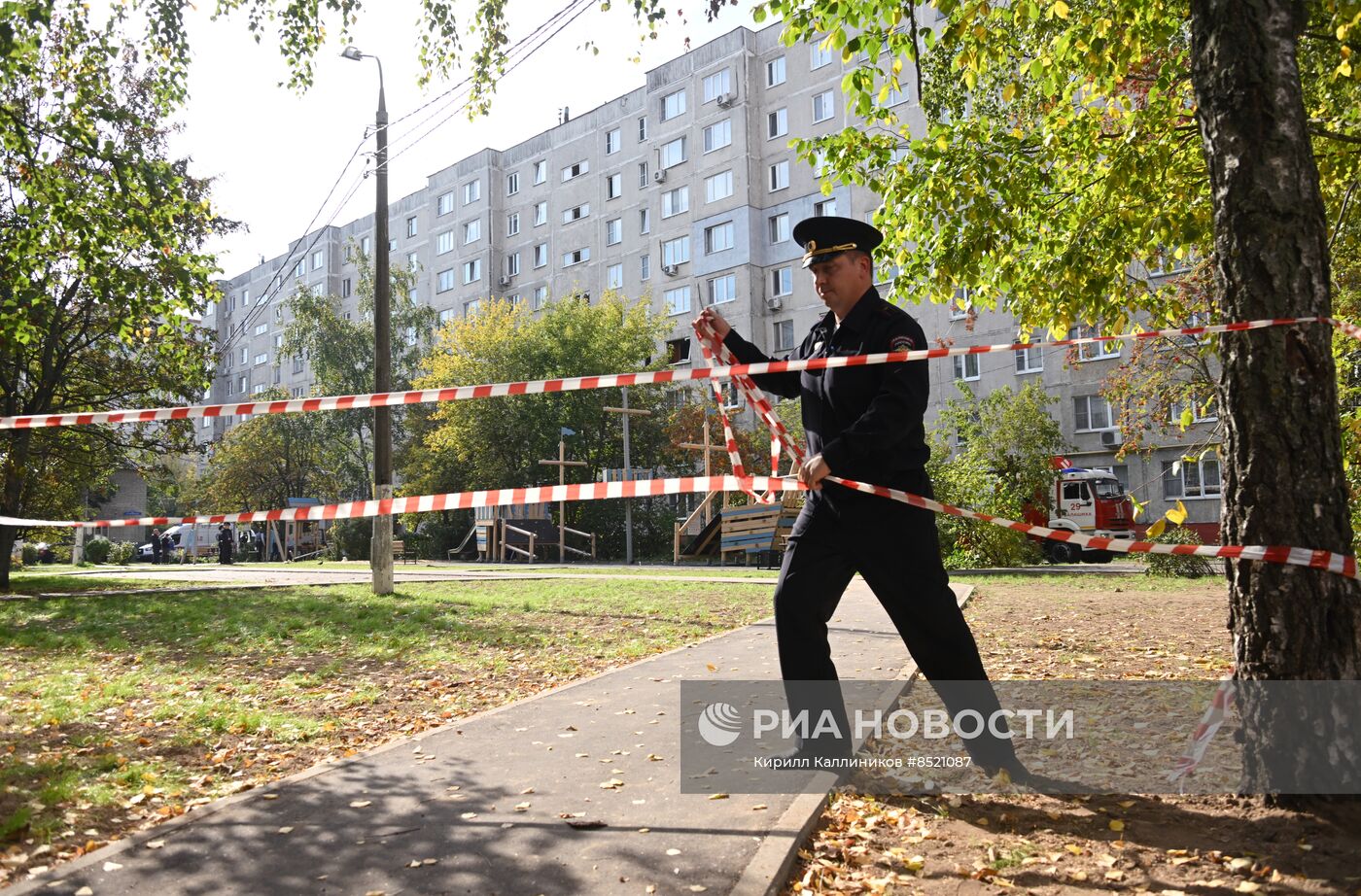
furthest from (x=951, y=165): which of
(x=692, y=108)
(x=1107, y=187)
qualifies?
(x=692, y=108)

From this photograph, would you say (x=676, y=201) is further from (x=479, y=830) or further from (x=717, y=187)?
(x=479, y=830)

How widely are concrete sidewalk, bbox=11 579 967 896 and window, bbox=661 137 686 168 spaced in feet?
147

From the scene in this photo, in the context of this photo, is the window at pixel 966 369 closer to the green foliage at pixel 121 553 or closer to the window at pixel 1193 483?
the window at pixel 1193 483

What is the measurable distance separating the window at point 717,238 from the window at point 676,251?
1.26 m

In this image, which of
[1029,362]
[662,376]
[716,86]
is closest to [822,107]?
[716,86]

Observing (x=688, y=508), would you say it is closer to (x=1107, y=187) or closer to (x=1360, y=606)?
(x=1107, y=187)

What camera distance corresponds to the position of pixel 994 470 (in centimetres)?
2481

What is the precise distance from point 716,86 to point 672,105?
3.21 meters

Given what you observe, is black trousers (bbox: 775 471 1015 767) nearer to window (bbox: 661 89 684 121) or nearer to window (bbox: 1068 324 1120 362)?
window (bbox: 1068 324 1120 362)

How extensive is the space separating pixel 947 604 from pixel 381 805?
95.0 inches

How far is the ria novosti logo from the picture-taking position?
495 centimetres

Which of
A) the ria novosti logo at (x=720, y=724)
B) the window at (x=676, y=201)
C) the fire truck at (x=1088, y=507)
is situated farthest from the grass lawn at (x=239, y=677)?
the window at (x=676, y=201)

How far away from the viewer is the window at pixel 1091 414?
117 ft

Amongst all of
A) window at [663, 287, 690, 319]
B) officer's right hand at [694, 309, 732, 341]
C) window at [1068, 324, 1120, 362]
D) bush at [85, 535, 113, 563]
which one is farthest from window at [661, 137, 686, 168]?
officer's right hand at [694, 309, 732, 341]
